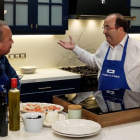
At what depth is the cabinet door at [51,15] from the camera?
4.40 m

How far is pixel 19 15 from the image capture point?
4.27 m

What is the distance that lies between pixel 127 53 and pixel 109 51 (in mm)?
218

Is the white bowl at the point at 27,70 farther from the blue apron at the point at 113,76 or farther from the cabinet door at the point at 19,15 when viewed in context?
the blue apron at the point at 113,76

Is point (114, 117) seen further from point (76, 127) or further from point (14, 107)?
point (14, 107)

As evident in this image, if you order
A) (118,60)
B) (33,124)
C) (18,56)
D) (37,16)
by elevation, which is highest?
(37,16)

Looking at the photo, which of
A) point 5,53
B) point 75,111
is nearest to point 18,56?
point 5,53

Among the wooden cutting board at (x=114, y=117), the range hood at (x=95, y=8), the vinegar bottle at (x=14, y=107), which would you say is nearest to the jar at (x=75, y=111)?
the wooden cutting board at (x=114, y=117)

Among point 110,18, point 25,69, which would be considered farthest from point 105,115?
point 25,69

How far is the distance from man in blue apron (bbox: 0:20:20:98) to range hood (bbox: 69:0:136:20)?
7.27ft

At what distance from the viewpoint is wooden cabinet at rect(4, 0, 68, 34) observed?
4211 millimetres

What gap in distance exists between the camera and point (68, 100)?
2.40 metres

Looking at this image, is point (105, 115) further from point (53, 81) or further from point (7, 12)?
point (7, 12)

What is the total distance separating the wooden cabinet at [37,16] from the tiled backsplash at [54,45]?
305 millimetres

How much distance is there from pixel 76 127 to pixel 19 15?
269 centimetres
